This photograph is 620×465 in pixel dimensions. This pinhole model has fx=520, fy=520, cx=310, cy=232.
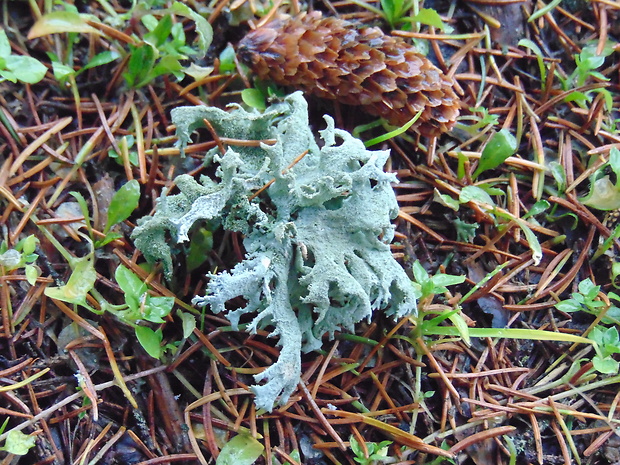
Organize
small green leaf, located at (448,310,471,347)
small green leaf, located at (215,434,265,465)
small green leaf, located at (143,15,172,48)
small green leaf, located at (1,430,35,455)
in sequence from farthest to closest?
small green leaf, located at (143,15,172,48) → small green leaf, located at (448,310,471,347) → small green leaf, located at (215,434,265,465) → small green leaf, located at (1,430,35,455)

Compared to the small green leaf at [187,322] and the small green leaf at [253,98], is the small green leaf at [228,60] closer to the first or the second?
the small green leaf at [253,98]

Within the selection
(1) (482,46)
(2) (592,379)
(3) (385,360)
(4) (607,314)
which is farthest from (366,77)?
(2) (592,379)

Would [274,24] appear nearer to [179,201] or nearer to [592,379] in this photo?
[179,201]

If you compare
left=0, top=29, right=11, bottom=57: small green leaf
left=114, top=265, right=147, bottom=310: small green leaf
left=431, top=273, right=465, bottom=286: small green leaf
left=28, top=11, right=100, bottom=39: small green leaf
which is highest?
left=28, top=11, right=100, bottom=39: small green leaf

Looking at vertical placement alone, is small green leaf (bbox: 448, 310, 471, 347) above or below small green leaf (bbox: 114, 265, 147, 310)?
below

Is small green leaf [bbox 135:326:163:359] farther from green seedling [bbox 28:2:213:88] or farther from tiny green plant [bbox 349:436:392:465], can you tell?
green seedling [bbox 28:2:213:88]

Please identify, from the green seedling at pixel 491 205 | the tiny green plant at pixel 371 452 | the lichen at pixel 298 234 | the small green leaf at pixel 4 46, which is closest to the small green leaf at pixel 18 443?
the lichen at pixel 298 234

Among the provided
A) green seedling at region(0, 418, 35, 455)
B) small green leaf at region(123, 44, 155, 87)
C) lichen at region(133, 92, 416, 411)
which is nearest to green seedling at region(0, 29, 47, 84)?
small green leaf at region(123, 44, 155, 87)

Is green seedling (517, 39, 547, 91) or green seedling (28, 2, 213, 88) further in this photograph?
green seedling (517, 39, 547, 91)
